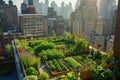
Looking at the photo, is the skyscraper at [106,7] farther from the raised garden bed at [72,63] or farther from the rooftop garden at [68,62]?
the raised garden bed at [72,63]

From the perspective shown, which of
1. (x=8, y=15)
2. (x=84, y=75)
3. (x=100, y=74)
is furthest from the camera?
(x=8, y=15)

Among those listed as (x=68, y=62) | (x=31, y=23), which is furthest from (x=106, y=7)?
(x=68, y=62)

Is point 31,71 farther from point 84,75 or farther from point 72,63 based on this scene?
point 72,63

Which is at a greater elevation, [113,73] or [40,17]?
[40,17]

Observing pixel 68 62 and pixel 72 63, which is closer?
pixel 72 63

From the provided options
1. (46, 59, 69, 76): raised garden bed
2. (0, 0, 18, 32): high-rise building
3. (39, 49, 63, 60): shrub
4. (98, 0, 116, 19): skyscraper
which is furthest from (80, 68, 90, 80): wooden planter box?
(98, 0, 116, 19): skyscraper

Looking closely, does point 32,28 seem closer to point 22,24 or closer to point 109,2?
point 22,24

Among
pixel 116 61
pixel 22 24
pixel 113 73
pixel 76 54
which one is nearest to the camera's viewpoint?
pixel 113 73

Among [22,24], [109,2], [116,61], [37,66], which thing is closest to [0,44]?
[37,66]
